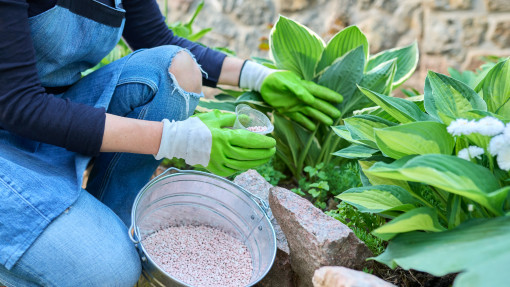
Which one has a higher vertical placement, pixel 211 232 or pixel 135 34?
pixel 135 34

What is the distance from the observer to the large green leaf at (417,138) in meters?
0.86

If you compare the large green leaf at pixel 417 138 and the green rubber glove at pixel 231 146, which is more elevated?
the large green leaf at pixel 417 138

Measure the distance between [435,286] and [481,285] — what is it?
43 cm

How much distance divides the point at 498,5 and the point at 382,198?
6.03 feet

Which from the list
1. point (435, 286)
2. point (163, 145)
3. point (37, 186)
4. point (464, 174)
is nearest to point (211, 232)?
point (163, 145)

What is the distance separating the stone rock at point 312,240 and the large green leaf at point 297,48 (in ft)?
1.76

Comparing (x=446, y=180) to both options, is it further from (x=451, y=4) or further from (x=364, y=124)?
(x=451, y=4)

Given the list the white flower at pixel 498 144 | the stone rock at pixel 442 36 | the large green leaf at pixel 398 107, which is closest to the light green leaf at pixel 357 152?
the large green leaf at pixel 398 107

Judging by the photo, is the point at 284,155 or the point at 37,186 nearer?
the point at 37,186

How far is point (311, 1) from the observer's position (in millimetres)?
2680

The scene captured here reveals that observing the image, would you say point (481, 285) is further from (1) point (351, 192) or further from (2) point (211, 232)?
(2) point (211, 232)

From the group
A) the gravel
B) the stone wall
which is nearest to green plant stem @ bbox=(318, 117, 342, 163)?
the gravel

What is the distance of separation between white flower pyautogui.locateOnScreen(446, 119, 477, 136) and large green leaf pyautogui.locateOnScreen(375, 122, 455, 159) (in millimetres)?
59

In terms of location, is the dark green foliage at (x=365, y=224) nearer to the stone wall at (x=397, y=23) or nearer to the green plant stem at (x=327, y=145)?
the green plant stem at (x=327, y=145)
